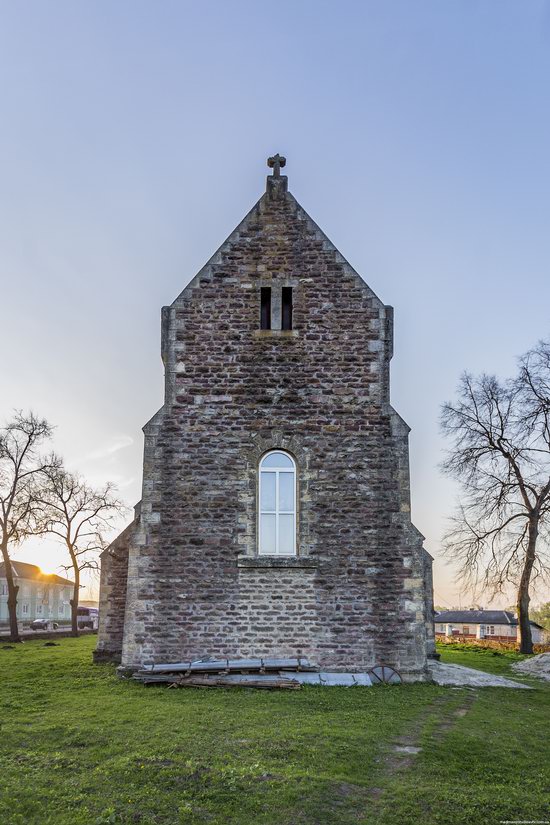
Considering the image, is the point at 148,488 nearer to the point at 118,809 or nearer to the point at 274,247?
the point at 274,247

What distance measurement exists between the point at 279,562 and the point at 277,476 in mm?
1949

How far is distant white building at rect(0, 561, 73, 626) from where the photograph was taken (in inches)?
3083

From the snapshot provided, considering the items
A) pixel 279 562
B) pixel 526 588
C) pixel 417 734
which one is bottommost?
pixel 417 734

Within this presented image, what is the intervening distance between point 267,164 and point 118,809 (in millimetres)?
14918

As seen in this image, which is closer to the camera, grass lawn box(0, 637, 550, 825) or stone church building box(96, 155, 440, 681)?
grass lawn box(0, 637, 550, 825)

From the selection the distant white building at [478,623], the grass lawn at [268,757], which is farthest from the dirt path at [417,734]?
the distant white building at [478,623]

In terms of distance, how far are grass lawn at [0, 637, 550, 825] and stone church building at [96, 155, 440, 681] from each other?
171 cm

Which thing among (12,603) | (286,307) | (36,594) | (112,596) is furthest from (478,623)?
(286,307)

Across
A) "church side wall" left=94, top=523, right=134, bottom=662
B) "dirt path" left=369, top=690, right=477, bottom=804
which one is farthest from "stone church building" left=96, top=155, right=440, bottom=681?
"church side wall" left=94, top=523, right=134, bottom=662

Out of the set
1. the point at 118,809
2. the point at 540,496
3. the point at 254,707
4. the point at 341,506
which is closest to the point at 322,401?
the point at 341,506

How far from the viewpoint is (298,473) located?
51.5ft

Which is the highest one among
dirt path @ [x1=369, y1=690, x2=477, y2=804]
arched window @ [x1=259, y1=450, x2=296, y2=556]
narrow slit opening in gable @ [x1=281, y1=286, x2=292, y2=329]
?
narrow slit opening in gable @ [x1=281, y1=286, x2=292, y2=329]

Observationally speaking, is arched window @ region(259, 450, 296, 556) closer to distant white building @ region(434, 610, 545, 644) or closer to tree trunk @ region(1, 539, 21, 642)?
tree trunk @ region(1, 539, 21, 642)

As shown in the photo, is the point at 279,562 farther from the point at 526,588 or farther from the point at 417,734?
the point at 526,588
